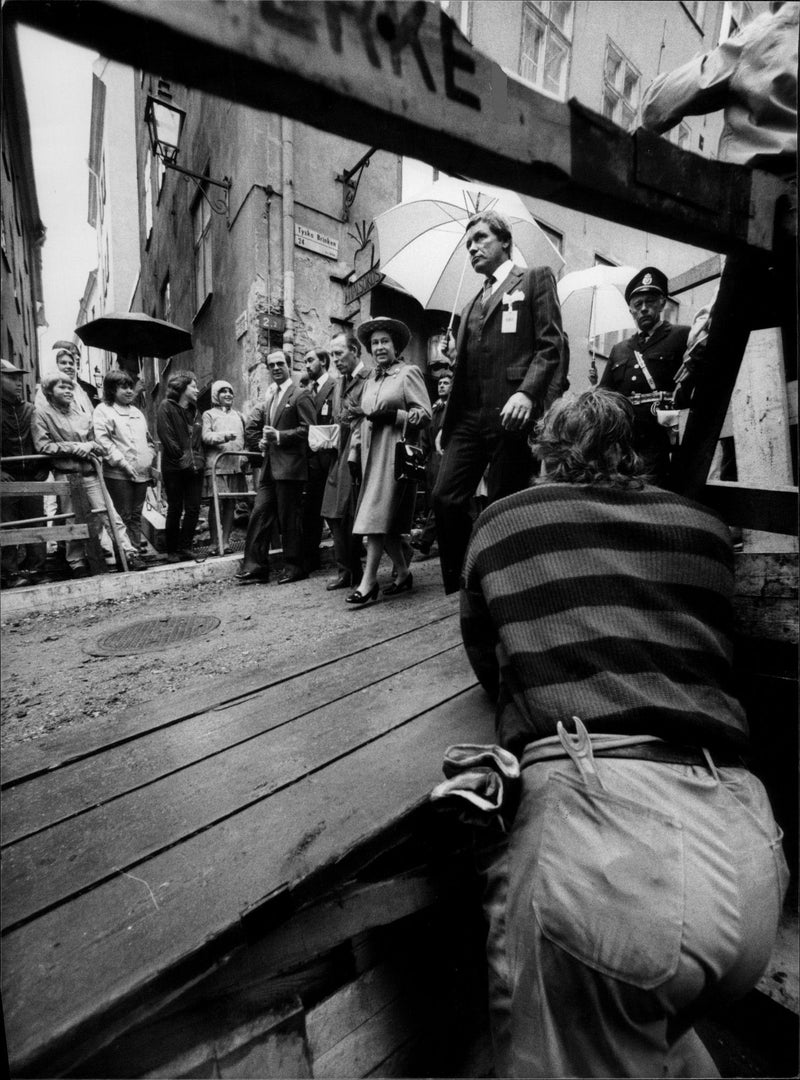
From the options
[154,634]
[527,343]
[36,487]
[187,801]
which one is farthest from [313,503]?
[187,801]

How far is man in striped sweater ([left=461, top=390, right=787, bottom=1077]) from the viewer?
3.39 feet

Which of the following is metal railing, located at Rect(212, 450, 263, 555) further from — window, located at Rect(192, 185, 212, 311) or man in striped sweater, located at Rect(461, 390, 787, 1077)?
man in striped sweater, located at Rect(461, 390, 787, 1077)

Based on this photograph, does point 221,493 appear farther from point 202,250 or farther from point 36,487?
point 202,250

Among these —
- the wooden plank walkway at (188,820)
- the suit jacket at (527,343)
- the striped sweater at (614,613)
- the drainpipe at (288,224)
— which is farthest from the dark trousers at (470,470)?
the striped sweater at (614,613)

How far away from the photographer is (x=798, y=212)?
120 centimetres

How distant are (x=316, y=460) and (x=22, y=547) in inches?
97.4

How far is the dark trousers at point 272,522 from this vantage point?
450 centimetres

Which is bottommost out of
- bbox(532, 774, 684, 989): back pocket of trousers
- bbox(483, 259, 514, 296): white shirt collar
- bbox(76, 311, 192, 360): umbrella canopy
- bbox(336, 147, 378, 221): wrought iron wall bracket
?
bbox(532, 774, 684, 989): back pocket of trousers

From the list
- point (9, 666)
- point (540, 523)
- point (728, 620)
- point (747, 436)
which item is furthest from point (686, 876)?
point (9, 666)

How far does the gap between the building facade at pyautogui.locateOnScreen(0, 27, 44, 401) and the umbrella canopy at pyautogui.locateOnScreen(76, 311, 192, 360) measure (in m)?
0.10

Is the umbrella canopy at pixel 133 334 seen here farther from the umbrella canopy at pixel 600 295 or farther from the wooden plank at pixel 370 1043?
the umbrella canopy at pixel 600 295

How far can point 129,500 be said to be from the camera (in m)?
4.95

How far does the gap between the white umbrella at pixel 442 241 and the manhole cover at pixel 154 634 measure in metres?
3.06

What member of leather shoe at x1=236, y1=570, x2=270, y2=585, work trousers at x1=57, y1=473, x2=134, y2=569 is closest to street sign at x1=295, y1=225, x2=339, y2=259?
work trousers at x1=57, y1=473, x2=134, y2=569
